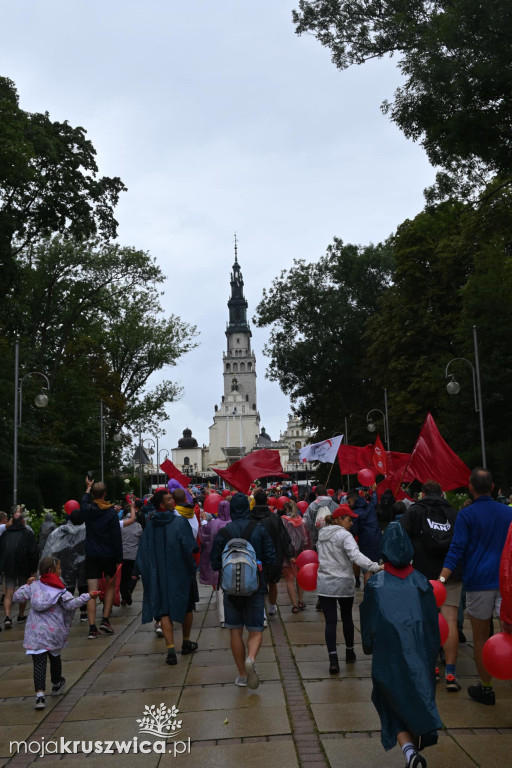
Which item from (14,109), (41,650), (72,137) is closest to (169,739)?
(41,650)

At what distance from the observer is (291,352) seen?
4869 centimetres

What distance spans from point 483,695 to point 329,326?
42333 millimetres

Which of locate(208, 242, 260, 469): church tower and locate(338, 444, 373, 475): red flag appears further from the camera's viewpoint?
locate(208, 242, 260, 469): church tower

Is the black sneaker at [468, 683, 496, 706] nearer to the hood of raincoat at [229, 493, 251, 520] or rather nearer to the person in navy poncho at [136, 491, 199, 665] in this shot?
the hood of raincoat at [229, 493, 251, 520]

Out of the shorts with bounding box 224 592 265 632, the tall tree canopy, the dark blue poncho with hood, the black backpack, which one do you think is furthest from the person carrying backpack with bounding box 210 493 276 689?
the tall tree canopy

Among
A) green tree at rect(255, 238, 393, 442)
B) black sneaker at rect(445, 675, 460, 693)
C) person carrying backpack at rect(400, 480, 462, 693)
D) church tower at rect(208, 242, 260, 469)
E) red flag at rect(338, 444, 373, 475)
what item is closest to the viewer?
black sneaker at rect(445, 675, 460, 693)

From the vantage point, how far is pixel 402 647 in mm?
5383

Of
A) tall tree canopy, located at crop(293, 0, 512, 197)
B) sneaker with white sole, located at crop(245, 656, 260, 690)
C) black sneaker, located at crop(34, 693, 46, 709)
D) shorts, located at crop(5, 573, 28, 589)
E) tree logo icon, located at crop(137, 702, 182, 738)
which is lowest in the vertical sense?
tree logo icon, located at crop(137, 702, 182, 738)

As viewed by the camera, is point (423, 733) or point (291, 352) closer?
point (423, 733)

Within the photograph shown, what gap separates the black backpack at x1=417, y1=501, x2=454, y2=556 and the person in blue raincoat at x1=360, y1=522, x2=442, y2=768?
2739 millimetres

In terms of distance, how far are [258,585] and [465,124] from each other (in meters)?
10.8

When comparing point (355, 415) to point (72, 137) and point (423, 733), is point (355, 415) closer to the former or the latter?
point (72, 137)

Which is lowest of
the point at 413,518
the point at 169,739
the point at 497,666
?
the point at 169,739

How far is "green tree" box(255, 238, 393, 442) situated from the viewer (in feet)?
160
